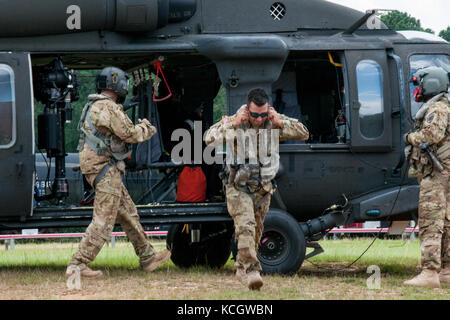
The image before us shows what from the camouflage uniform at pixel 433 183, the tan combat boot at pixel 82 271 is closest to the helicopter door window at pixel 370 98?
the camouflage uniform at pixel 433 183

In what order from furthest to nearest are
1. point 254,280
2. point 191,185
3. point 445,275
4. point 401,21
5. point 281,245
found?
point 401,21 < point 191,185 < point 281,245 < point 445,275 < point 254,280

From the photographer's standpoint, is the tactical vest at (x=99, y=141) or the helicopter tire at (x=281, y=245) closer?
the tactical vest at (x=99, y=141)

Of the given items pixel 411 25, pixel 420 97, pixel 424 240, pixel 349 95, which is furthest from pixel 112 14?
pixel 411 25

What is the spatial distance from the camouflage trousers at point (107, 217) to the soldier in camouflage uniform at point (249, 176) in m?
1.34

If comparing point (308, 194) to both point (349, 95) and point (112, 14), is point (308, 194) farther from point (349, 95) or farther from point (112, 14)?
point (112, 14)

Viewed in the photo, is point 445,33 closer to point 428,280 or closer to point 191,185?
point 191,185

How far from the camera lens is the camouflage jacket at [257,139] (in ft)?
26.6

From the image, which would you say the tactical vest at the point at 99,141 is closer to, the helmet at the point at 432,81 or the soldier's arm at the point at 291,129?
the soldier's arm at the point at 291,129

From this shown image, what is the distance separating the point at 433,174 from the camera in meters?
8.83

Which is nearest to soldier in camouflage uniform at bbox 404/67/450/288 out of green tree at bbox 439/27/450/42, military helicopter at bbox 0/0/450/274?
military helicopter at bbox 0/0/450/274

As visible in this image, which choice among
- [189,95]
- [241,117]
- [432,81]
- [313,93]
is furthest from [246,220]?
[313,93]

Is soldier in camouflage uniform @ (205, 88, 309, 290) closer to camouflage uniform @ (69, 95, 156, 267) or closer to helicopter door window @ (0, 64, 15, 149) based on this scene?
camouflage uniform @ (69, 95, 156, 267)

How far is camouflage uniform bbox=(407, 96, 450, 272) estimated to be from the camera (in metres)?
8.69

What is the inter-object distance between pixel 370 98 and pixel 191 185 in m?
2.49
